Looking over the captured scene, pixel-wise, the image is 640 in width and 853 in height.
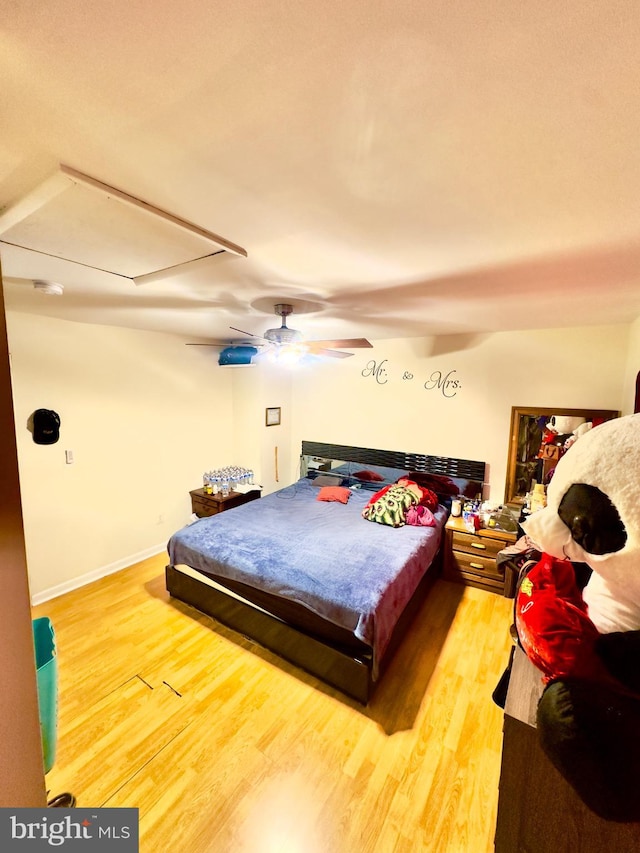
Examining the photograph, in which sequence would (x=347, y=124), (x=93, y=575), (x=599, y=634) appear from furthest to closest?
(x=93, y=575) < (x=599, y=634) < (x=347, y=124)

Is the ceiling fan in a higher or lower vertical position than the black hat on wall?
higher

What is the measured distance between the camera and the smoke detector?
1854mm

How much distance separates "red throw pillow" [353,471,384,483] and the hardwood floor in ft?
5.36

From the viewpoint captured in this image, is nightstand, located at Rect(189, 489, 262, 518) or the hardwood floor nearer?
the hardwood floor

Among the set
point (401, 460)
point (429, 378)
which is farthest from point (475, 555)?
point (429, 378)

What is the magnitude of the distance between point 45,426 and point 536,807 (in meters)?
3.59

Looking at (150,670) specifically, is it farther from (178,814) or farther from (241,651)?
(178,814)

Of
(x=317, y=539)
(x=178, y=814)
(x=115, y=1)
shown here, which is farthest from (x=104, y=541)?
(x=115, y=1)

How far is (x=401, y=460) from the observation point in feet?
12.7

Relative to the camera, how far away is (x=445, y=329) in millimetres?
3176

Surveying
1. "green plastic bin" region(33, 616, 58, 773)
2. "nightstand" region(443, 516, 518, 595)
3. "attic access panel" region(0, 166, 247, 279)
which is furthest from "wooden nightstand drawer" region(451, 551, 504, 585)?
"attic access panel" region(0, 166, 247, 279)

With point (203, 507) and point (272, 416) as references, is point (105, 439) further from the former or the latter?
point (272, 416)

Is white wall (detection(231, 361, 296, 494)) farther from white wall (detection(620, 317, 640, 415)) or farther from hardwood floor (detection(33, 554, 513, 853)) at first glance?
white wall (detection(620, 317, 640, 415))

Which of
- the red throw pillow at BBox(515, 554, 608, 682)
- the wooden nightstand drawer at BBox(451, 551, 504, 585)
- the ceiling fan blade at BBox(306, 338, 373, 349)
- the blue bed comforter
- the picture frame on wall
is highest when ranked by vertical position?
the ceiling fan blade at BBox(306, 338, 373, 349)
